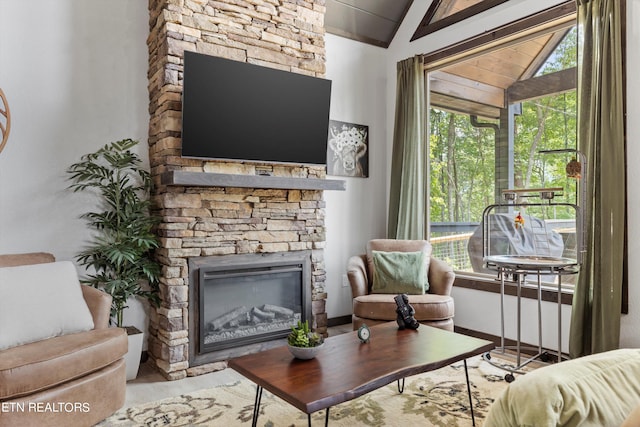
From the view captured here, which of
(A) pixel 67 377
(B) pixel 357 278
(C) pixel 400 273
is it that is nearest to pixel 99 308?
(A) pixel 67 377

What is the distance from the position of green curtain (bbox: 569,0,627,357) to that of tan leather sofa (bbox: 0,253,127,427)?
Answer: 2.87 m

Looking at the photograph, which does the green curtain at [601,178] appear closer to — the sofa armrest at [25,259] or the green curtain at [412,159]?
the green curtain at [412,159]

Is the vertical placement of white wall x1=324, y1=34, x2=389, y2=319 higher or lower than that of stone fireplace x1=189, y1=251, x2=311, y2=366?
higher

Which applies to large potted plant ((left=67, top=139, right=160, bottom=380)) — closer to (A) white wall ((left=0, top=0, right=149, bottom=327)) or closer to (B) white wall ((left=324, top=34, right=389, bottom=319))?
(A) white wall ((left=0, top=0, right=149, bottom=327))

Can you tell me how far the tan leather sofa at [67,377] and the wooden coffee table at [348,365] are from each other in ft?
2.45

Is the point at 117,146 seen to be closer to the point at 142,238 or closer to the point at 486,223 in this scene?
the point at 142,238

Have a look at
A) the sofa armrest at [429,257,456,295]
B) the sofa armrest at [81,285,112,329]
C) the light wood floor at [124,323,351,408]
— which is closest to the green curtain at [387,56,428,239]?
the sofa armrest at [429,257,456,295]

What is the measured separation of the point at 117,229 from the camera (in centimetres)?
303

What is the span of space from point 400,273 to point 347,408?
1.44 metres

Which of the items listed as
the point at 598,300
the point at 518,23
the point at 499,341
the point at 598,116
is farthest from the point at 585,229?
the point at 518,23

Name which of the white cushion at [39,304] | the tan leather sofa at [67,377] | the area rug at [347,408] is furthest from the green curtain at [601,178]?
the white cushion at [39,304]

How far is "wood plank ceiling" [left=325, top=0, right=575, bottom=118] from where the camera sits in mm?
3566

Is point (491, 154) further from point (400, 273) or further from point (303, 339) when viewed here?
point (303, 339)

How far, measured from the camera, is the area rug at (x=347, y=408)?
90.5 inches
